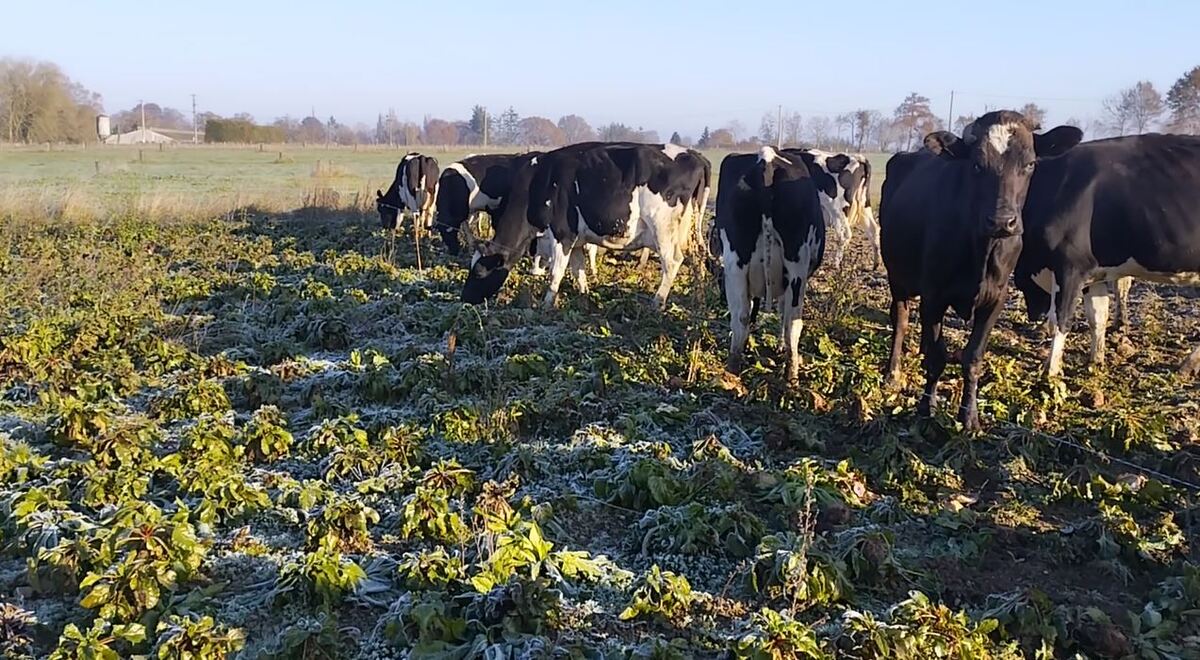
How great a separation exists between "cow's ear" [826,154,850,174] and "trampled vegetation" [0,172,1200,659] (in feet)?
17.9

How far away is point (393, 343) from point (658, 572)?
16.8 feet

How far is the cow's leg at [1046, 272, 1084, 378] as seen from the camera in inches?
294

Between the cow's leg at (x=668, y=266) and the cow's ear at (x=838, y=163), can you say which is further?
the cow's ear at (x=838, y=163)

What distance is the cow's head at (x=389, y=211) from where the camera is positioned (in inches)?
714

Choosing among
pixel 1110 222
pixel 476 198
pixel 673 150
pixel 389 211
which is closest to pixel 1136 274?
pixel 1110 222

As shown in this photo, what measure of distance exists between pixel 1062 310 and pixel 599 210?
16.8 ft

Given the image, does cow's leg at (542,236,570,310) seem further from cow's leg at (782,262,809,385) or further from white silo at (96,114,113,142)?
white silo at (96,114,113,142)

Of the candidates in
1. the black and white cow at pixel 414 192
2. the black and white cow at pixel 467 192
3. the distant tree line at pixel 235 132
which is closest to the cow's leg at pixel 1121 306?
the black and white cow at pixel 467 192

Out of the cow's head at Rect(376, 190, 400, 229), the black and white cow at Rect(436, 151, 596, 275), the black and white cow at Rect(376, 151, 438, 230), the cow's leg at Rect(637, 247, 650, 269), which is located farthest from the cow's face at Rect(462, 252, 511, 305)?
the cow's head at Rect(376, 190, 400, 229)

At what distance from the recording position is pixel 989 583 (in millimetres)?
4285

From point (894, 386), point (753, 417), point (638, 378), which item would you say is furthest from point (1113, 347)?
point (638, 378)

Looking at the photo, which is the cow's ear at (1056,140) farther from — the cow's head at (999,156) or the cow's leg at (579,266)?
the cow's leg at (579,266)

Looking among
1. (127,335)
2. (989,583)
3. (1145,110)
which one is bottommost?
(989,583)

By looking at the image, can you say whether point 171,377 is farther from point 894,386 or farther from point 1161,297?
point 1161,297
